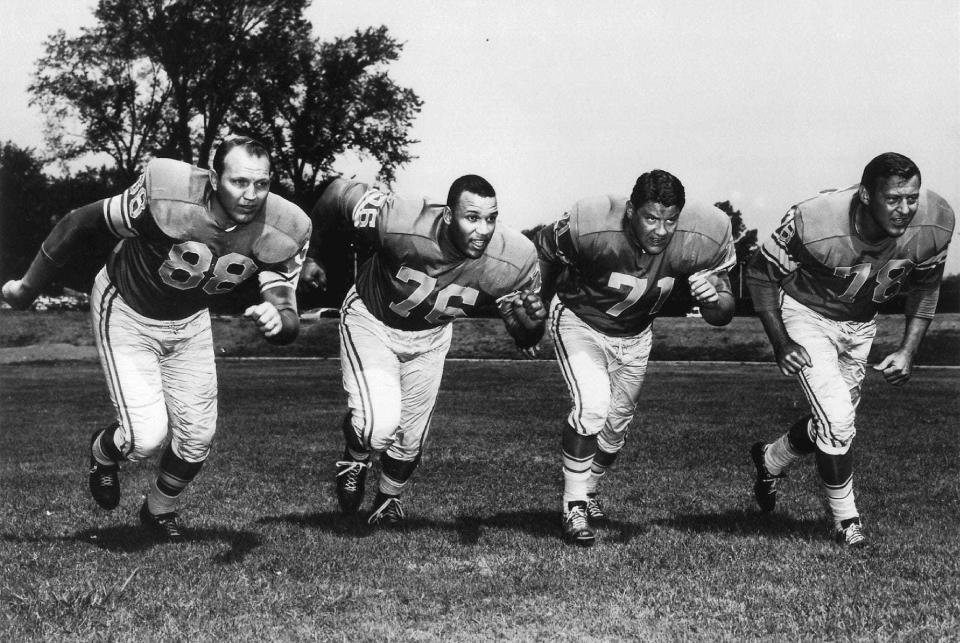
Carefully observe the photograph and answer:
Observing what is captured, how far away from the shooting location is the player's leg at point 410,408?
619 centimetres

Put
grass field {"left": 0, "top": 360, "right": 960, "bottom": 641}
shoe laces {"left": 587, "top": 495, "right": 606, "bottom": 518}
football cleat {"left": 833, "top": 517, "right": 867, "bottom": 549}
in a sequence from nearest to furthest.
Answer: grass field {"left": 0, "top": 360, "right": 960, "bottom": 641}, football cleat {"left": 833, "top": 517, "right": 867, "bottom": 549}, shoe laces {"left": 587, "top": 495, "right": 606, "bottom": 518}

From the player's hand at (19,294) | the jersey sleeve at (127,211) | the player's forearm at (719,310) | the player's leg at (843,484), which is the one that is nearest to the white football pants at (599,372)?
the player's forearm at (719,310)

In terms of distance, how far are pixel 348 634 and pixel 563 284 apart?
115 inches

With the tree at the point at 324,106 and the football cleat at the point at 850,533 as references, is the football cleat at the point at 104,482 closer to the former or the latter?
the football cleat at the point at 850,533

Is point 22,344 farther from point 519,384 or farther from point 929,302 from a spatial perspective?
point 929,302

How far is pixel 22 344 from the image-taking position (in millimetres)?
26562

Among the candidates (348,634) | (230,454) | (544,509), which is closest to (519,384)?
(230,454)

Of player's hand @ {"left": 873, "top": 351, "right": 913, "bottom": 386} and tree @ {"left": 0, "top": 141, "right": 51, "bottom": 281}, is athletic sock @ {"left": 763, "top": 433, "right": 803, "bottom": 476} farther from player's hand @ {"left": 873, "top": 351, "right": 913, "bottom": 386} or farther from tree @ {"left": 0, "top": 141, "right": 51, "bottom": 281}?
tree @ {"left": 0, "top": 141, "right": 51, "bottom": 281}

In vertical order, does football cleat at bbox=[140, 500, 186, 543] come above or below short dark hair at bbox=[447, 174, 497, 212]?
below

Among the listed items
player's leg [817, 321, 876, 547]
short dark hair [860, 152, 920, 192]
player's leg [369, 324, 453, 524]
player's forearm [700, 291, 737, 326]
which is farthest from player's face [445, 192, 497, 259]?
player's leg [817, 321, 876, 547]

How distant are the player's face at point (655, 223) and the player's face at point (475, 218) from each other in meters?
0.80

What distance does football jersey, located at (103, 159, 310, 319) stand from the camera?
17.8 feet

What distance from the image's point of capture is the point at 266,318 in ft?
15.9

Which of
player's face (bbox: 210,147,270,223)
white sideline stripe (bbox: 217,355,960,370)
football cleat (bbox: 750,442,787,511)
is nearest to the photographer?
player's face (bbox: 210,147,270,223)
